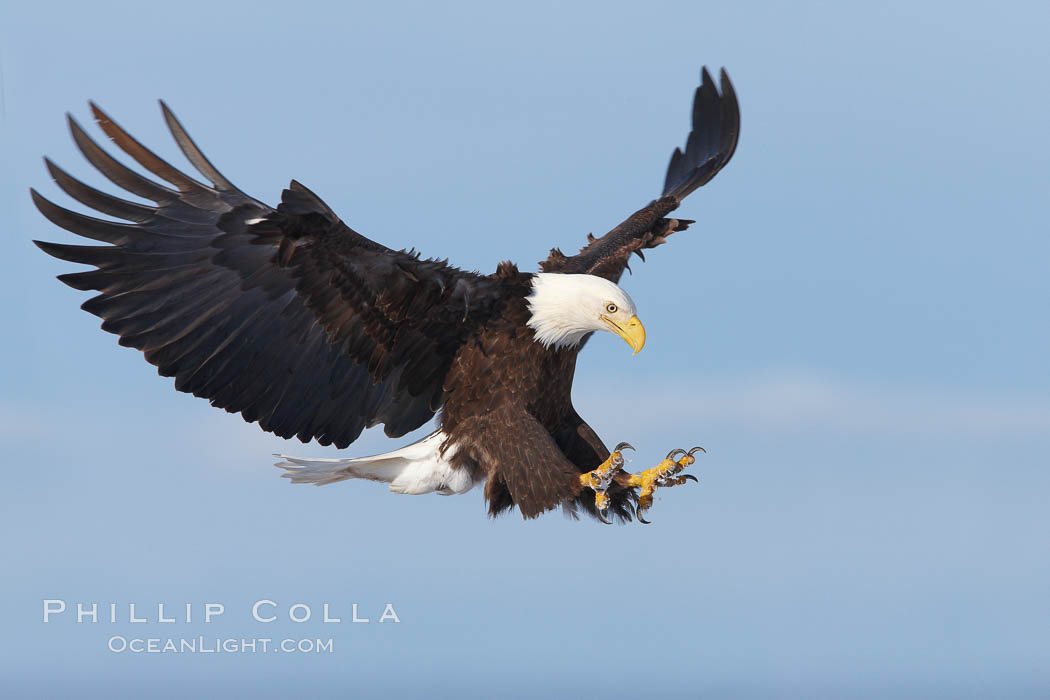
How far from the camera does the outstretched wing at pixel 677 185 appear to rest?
6.57m

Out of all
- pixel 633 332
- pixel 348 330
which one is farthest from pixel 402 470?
pixel 633 332

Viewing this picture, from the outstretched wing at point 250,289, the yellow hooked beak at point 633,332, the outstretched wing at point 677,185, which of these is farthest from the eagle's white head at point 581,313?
the outstretched wing at point 677,185

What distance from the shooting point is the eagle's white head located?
19.0ft

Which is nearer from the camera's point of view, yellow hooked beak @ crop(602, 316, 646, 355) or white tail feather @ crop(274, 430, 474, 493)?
yellow hooked beak @ crop(602, 316, 646, 355)

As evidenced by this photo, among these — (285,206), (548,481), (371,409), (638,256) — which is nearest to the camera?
(285,206)

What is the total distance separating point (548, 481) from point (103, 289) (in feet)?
6.55

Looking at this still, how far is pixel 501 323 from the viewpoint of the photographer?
230 inches

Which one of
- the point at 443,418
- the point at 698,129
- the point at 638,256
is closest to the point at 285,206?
the point at 443,418

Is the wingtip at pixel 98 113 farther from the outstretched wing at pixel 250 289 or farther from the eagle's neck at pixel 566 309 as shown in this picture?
the eagle's neck at pixel 566 309

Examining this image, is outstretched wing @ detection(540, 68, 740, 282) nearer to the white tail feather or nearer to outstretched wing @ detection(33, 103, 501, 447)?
outstretched wing @ detection(33, 103, 501, 447)

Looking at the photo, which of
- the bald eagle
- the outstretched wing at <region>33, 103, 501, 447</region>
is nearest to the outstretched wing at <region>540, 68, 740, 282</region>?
the bald eagle

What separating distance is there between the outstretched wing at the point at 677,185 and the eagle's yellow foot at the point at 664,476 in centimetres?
119

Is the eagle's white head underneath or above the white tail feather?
above

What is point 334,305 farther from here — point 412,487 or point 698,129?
point 698,129
